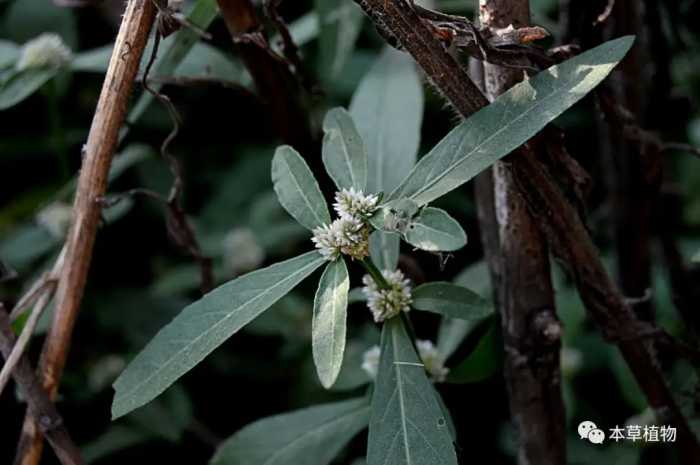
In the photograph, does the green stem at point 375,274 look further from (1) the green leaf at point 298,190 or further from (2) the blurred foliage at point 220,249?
(2) the blurred foliage at point 220,249

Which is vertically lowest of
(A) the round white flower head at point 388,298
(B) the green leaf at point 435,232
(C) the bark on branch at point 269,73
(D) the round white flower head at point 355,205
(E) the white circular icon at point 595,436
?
(E) the white circular icon at point 595,436

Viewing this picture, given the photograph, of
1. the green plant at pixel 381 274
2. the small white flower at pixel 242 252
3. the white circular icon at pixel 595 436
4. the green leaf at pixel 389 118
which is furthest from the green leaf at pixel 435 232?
the small white flower at pixel 242 252

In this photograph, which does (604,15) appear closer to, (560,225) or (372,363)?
(560,225)

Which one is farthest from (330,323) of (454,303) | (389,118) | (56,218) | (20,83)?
(56,218)

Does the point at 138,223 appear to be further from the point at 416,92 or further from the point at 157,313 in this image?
the point at 416,92

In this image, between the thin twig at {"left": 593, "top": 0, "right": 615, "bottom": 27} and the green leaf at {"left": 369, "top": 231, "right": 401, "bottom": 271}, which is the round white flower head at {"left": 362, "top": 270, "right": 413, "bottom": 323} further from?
the thin twig at {"left": 593, "top": 0, "right": 615, "bottom": 27}

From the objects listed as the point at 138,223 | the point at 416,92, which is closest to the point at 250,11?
the point at 416,92

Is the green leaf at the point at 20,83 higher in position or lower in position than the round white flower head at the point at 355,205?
higher
